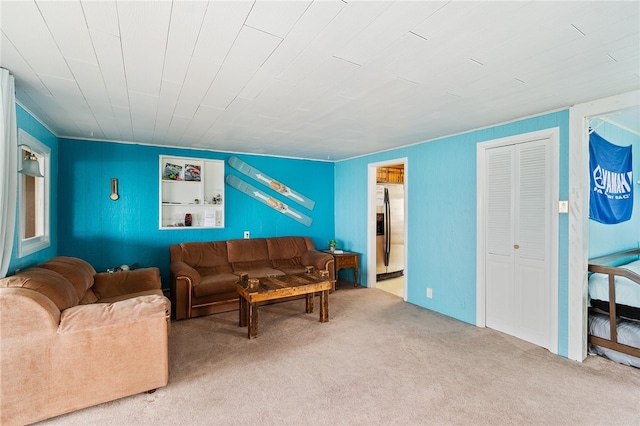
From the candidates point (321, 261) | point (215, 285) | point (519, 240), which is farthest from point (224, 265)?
point (519, 240)

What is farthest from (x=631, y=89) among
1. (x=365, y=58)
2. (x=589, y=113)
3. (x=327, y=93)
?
(x=327, y=93)

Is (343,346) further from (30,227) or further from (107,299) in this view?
(30,227)

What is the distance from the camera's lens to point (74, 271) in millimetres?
2895

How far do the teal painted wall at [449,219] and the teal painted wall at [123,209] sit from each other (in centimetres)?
260

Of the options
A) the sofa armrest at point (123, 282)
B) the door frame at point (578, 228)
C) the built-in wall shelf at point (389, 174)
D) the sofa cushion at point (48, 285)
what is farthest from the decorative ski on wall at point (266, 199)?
the door frame at point (578, 228)

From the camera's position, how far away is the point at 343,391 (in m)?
2.30

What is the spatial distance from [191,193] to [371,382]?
384 cm

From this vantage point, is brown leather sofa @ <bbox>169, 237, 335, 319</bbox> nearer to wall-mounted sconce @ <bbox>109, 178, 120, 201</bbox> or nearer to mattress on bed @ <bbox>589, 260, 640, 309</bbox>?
wall-mounted sconce @ <bbox>109, 178, 120, 201</bbox>

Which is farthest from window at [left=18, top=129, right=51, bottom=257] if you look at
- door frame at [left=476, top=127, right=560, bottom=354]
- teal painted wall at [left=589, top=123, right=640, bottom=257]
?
teal painted wall at [left=589, top=123, right=640, bottom=257]

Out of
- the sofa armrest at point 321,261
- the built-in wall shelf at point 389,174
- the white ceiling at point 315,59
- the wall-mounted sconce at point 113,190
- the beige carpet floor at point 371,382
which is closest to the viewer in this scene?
the white ceiling at point 315,59

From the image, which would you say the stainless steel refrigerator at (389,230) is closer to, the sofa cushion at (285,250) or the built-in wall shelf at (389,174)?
the built-in wall shelf at (389,174)

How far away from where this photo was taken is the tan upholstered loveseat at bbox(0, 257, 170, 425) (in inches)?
75.2

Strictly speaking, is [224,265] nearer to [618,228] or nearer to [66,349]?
[66,349]

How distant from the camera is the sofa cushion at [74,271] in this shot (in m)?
2.75
